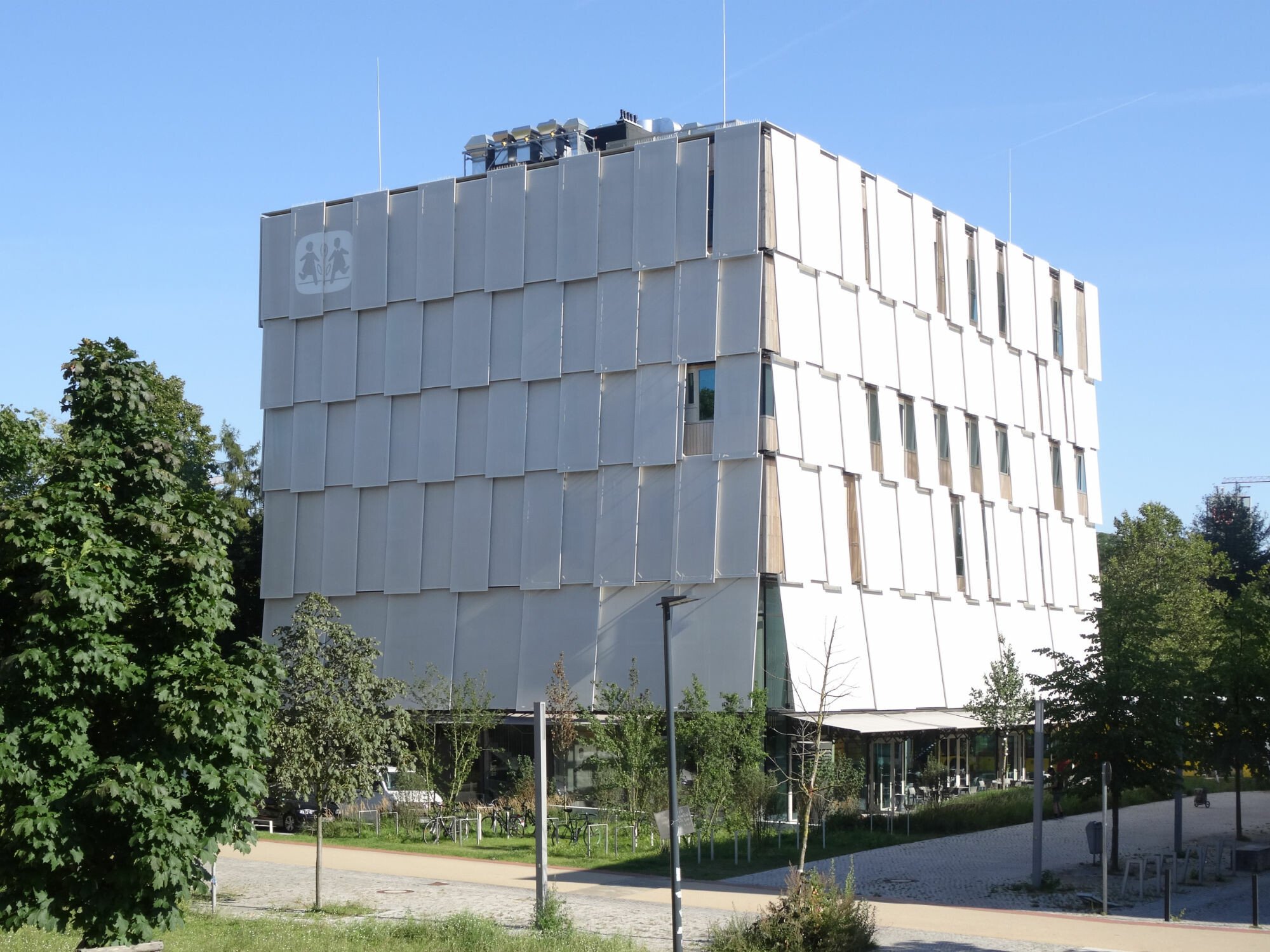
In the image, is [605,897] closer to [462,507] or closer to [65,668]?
[65,668]

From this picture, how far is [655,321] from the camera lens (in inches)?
1735

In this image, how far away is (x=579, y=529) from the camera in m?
44.7

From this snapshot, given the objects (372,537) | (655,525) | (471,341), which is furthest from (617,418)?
(372,537)

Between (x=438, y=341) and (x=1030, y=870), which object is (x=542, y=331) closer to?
(x=438, y=341)

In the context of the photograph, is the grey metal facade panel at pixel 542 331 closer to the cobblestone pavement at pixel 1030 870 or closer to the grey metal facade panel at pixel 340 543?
the grey metal facade panel at pixel 340 543

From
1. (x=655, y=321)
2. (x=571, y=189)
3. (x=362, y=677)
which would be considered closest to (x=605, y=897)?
(x=362, y=677)

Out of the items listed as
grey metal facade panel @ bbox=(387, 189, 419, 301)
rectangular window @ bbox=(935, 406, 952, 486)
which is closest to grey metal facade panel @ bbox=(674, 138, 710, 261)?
grey metal facade panel @ bbox=(387, 189, 419, 301)

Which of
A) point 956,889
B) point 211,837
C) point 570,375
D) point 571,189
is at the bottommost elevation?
point 956,889

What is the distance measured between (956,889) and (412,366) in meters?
28.5

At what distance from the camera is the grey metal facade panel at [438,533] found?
4778 cm

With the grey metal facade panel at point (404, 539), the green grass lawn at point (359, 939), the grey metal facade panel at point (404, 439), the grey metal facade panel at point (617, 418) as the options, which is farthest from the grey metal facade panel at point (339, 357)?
the green grass lawn at point (359, 939)

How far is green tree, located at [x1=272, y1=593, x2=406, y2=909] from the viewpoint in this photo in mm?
25344

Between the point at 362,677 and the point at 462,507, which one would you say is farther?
the point at 462,507

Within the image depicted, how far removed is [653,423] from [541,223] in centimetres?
849
